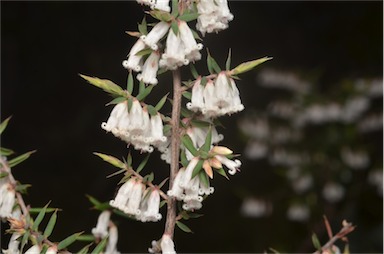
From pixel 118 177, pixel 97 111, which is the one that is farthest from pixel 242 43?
pixel 118 177

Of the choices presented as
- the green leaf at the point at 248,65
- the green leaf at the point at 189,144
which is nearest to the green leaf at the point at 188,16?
the green leaf at the point at 248,65

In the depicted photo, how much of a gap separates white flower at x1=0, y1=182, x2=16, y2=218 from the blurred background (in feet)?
8.21

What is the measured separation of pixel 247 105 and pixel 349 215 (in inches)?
82.1

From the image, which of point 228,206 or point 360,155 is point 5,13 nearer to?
point 228,206

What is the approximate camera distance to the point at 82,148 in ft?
17.7

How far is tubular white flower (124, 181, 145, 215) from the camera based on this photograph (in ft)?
5.13

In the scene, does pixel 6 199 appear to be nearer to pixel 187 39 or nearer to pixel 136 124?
pixel 136 124

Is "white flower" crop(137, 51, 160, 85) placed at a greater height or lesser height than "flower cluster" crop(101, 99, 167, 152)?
greater

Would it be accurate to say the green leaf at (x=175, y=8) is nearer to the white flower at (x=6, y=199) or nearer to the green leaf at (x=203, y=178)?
the green leaf at (x=203, y=178)

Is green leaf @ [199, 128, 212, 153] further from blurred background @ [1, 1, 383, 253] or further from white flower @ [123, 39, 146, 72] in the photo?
blurred background @ [1, 1, 383, 253]

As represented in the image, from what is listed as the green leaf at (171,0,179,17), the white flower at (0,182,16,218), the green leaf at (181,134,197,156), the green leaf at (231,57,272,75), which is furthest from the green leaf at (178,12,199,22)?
the white flower at (0,182,16,218)

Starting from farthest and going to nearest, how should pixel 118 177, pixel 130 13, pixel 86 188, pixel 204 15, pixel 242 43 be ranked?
pixel 242 43, pixel 130 13, pixel 86 188, pixel 118 177, pixel 204 15

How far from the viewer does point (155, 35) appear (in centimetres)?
151

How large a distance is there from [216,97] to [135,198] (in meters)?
0.28
